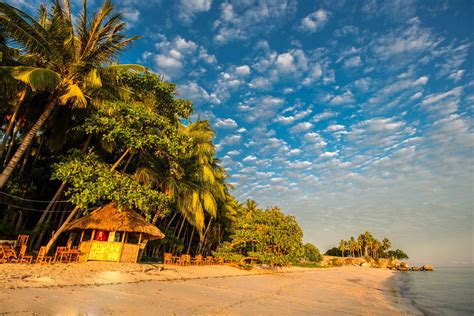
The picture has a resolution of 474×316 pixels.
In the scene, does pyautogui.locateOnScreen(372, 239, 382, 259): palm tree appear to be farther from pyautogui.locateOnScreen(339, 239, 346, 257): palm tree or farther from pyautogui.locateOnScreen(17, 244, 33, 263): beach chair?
pyautogui.locateOnScreen(17, 244, 33, 263): beach chair

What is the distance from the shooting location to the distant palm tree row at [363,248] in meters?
85.0

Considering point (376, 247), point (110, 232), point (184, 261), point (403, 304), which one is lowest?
point (403, 304)

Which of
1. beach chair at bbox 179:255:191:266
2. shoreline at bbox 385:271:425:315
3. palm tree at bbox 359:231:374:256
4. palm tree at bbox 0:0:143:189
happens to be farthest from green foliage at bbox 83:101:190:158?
palm tree at bbox 359:231:374:256

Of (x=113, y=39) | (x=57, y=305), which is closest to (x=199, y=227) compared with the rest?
(x=113, y=39)

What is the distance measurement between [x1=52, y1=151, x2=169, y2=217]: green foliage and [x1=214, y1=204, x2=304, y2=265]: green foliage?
9102 millimetres

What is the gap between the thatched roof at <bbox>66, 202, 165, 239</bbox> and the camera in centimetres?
1191

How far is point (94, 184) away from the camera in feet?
34.1

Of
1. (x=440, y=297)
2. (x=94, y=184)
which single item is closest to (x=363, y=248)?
(x=440, y=297)

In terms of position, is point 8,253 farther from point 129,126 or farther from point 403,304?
point 403,304

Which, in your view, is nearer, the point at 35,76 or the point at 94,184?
A: the point at 35,76

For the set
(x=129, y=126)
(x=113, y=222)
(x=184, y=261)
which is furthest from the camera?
(x=184, y=261)

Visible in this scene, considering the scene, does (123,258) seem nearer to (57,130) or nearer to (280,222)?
(57,130)

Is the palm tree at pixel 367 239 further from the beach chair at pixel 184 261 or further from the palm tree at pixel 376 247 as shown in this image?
the beach chair at pixel 184 261

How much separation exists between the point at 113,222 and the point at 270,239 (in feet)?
35.1
